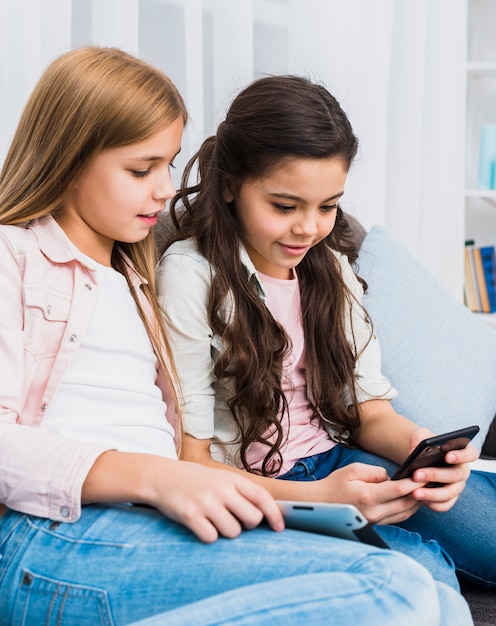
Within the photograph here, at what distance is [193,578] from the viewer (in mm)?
939

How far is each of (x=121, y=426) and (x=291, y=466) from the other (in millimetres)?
364

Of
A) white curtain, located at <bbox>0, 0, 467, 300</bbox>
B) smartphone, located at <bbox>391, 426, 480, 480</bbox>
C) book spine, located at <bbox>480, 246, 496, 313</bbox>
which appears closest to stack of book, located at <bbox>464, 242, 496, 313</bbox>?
book spine, located at <bbox>480, 246, 496, 313</bbox>

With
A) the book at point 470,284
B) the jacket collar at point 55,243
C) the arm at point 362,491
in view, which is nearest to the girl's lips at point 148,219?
the jacket collar at point 55,243

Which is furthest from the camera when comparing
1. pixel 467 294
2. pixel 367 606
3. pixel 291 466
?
pixel 467 294

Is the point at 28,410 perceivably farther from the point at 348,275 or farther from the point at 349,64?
the point at 349,64

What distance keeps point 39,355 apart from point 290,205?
0.45 metres

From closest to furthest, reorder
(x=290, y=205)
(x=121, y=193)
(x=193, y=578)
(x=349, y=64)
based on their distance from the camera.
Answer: (x=193, y=578)
(x=121, y=193)
(x=290, y=205)
(x=349, y=64)

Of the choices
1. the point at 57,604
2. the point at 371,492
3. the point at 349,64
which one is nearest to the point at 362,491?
the point at 371,492

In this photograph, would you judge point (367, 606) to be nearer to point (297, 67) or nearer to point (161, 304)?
point (161, 304)

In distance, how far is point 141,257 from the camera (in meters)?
1.36

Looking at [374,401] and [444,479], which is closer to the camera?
[444,479]

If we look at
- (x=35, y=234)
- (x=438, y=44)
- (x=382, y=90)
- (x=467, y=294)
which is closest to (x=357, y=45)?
(x=382, y=90)

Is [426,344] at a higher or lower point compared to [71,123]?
lower

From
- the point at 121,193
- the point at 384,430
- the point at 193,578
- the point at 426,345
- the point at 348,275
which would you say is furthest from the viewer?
the point at 426,345
